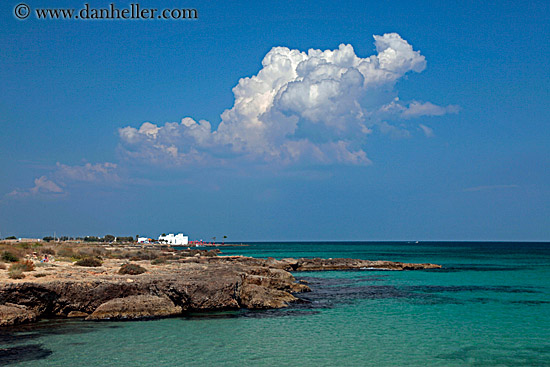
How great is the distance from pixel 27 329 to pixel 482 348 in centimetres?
1998

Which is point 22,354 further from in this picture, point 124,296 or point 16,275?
point 16,275

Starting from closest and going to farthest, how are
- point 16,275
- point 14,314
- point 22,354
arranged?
point 22,354
point 14,314
point 16,275

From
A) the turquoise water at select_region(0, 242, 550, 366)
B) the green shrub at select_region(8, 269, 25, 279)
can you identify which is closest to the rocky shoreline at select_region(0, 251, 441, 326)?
the green shrub at select_region(8, 269, 25, 279)

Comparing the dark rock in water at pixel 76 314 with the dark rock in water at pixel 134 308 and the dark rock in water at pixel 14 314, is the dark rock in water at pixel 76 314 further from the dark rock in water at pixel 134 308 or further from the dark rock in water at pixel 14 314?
the dark rock in water at pixel 14 314

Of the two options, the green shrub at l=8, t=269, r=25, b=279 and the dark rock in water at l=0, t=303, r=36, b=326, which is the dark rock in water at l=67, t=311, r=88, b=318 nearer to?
the dark rock in water at l=0, t=303, r=36, b=326

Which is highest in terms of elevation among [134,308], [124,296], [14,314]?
[124,296]

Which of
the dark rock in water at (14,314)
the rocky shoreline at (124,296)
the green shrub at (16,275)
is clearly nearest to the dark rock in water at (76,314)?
the rocky shoreline at (124,296)

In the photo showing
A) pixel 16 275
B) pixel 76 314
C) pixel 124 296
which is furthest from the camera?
pixel 16 275

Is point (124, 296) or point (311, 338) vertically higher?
point (124, 296)

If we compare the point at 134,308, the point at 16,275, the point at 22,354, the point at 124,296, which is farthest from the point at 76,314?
the point at 22,354

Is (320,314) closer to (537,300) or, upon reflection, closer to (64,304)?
(64,304)

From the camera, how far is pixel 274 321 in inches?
918

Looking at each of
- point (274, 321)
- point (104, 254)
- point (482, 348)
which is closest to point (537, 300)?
point (482, 348)

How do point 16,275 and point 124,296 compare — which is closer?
point 124,296
